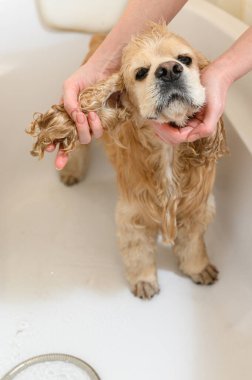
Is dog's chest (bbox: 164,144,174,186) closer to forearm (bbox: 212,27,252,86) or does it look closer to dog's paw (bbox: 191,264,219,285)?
forearm (bbox: 212,27,252,86)

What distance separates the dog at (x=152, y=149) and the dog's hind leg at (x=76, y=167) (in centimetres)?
31

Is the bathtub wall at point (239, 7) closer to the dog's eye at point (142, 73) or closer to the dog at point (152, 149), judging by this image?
the dog at point (152, 149)

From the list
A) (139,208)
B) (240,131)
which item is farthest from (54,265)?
(240,131)

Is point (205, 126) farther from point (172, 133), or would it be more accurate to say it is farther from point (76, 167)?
point (76, 167)

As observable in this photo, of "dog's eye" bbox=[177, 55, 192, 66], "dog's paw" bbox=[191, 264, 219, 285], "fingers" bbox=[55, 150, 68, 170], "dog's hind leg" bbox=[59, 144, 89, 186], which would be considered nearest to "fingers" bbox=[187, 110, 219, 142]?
"dog's eye" bbox=[177, 55, 192, 66]

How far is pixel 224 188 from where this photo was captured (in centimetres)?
127

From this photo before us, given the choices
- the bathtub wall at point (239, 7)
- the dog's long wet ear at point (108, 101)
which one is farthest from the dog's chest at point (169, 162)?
the bathtub wall at point (239, 7)

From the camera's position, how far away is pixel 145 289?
48.1 inches

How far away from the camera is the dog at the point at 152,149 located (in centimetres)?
82

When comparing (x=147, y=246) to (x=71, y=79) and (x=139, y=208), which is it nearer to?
(x=139, y=208)

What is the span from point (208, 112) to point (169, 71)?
0.09m

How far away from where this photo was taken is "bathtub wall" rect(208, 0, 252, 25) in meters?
1.23

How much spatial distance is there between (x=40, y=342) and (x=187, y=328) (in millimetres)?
345

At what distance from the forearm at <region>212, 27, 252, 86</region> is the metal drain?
0.69 m
